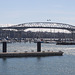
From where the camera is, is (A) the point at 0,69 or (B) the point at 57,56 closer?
(A) the point at 0,69

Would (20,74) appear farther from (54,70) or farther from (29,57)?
(29,57)

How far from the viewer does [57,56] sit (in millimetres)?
62094

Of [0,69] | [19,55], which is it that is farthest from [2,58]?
[0,69]

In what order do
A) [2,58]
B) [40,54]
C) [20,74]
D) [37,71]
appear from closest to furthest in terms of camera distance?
[20,74] → [37,71] → [2,58] → [40,54]

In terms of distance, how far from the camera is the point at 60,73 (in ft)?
127

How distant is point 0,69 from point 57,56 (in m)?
21.9

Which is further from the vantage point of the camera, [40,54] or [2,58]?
[40,54]

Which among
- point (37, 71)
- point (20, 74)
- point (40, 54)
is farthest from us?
point (40, 54)

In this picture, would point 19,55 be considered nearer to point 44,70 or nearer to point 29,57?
point 29,57

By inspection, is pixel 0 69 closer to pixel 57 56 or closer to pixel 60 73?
pixel 60 73

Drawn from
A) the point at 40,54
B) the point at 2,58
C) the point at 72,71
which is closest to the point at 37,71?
the point at 72,71

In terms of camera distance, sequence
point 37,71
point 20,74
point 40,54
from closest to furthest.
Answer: point 20,74 < point 37,71 < point 40,54

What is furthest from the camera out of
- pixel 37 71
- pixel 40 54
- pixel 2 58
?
pixel 40 54

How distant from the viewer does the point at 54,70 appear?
1625 inches
